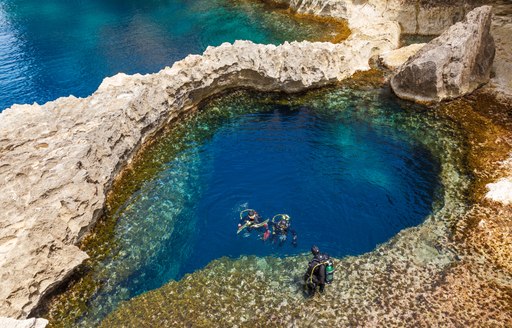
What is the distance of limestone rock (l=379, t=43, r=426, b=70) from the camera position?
3428 cm

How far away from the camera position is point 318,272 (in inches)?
639

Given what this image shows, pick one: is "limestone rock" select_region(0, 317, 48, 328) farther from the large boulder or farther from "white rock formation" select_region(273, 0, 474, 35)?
"white rock formation" select_region(273, 0, 474, 35)

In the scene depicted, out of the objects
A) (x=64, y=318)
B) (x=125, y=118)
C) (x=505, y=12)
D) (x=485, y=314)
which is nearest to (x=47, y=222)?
(x=64, y=318)

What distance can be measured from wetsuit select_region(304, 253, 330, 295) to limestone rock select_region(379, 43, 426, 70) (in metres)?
24.2

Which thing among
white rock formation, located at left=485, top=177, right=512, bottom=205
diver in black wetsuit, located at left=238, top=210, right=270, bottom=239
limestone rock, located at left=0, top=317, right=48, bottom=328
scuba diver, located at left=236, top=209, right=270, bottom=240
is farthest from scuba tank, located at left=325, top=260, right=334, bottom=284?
limestone rock, located at left=0, top=317, right=48, bottom=328

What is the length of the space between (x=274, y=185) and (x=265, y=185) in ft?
1.89

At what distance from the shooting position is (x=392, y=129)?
27953 millimetres

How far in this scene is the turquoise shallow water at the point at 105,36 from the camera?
127 feet

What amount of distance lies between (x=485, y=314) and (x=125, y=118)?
22426 millimetres

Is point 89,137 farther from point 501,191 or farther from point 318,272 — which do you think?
point 501,191

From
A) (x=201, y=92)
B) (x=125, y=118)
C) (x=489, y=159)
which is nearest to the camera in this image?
(x=489, y=159)

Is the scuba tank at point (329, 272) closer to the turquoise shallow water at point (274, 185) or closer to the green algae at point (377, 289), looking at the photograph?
the green algae at point (377, 289)

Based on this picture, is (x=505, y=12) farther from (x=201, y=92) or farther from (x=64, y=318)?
(x=64, y=318)

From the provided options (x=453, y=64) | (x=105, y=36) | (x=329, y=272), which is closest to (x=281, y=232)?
(x=329, y=272)
